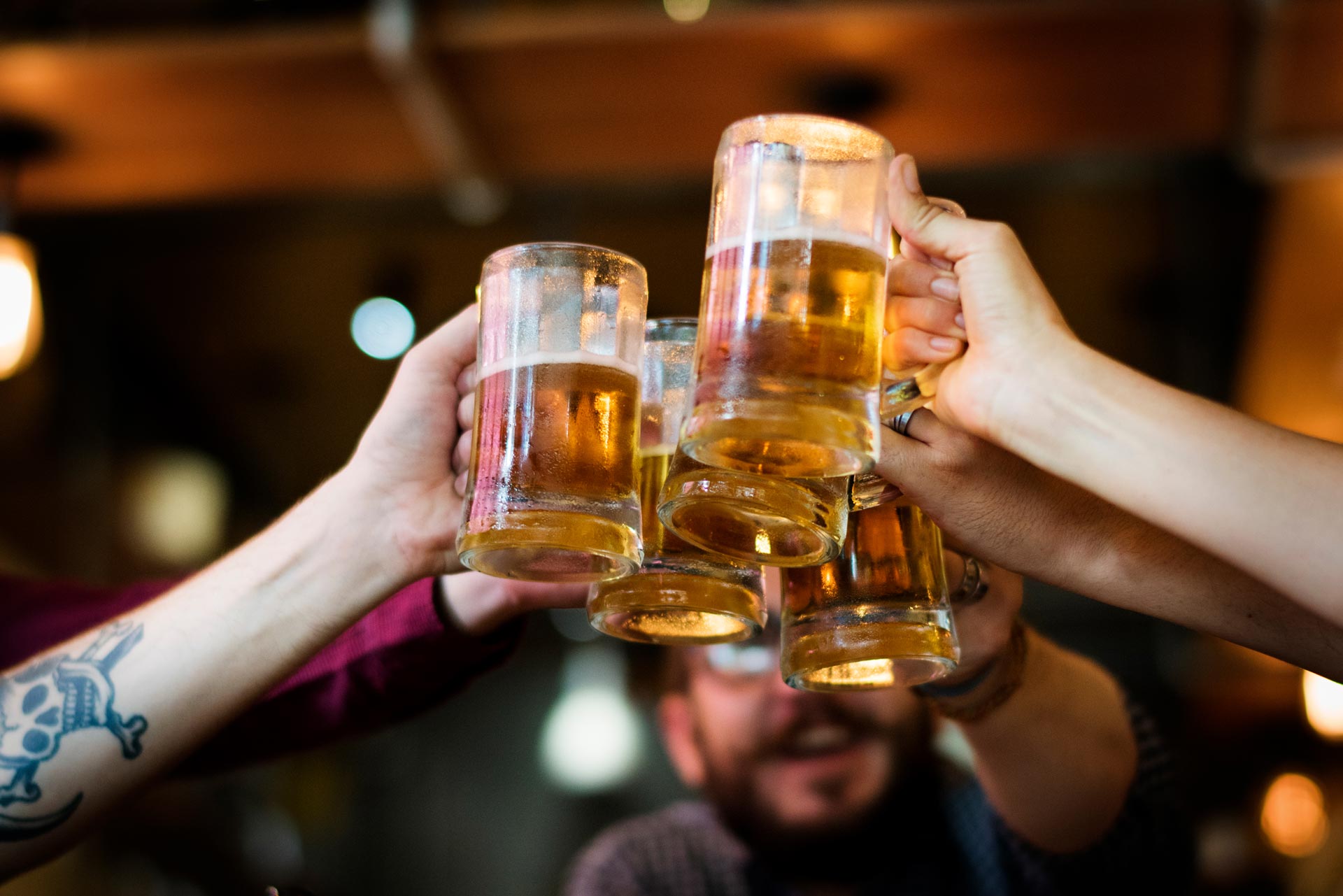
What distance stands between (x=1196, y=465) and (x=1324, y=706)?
3.52 metres

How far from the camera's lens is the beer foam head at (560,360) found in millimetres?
805

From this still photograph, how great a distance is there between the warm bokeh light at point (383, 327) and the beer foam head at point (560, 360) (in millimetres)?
2765

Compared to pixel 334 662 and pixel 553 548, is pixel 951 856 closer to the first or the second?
pixel 334 662

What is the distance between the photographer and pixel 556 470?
790 millimetres

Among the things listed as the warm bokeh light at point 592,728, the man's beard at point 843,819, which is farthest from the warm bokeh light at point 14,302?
the warm bokeh light at point 592,728

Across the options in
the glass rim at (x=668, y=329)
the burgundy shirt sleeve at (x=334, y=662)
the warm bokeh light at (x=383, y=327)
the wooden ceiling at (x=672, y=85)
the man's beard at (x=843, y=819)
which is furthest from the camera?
the warm bokeh light at (x=383, y=327)

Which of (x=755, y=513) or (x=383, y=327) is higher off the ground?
(x=383, y=327)

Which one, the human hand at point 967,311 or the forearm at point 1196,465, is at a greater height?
the human hand at point 967,311

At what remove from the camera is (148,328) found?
3.84 m

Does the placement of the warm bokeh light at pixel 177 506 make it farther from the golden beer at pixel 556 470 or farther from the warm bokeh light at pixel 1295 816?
the warm bokeh light at pixel 1295 816

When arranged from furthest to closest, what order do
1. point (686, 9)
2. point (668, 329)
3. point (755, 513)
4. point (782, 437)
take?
1. point (686, 9)
2. point (668, 329)
3. point (755, 513)
4. point (782, 437)

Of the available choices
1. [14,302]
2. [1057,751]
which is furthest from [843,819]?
[14,302]

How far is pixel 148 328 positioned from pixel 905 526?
11.5 ft

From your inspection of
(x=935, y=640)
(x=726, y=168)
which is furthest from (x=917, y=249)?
(x=935, y=640)
